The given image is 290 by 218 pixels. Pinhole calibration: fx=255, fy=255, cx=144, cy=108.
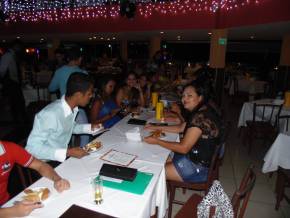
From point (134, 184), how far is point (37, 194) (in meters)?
0.51

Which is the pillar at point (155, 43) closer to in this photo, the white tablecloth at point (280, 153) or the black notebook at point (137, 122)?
the black notebook at point (137, 122)

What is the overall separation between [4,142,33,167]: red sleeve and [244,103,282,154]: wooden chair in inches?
126

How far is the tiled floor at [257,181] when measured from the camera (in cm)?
242

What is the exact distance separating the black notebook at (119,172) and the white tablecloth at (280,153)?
1.77 metres

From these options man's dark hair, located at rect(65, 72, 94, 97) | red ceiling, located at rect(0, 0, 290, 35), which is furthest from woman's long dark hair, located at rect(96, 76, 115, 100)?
red ceiling, located at rect(0, 0, 290, 35)

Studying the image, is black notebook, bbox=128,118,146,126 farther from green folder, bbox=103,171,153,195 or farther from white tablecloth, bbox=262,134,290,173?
white tablecloth, bbox=262,134,290,173

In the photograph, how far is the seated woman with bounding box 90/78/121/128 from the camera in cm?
293

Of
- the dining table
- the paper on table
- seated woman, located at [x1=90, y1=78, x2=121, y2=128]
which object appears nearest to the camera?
the dining table

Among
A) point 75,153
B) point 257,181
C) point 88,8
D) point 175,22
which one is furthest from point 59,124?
point 88,8

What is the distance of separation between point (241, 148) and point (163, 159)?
8.51ft

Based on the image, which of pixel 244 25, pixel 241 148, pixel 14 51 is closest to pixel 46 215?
pixel 241 148

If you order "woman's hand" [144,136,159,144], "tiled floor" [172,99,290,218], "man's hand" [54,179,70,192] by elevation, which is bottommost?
"tiled floor" [172,99,290,218]

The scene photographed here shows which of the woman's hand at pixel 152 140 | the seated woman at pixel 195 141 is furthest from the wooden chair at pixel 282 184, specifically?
the woman's hand at pixel 152 140

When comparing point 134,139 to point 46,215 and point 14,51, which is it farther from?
point 14,51
